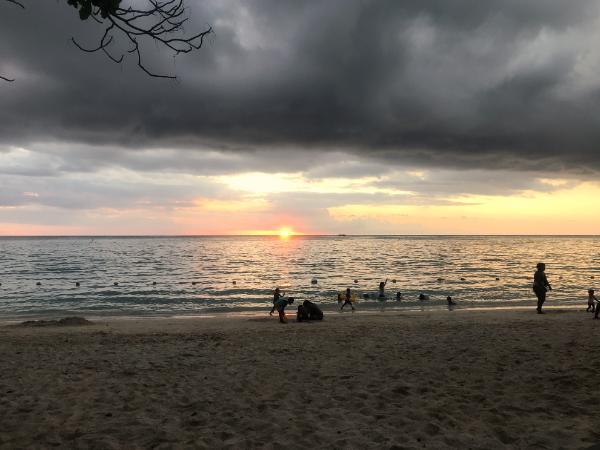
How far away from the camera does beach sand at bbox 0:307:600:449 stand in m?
6.53

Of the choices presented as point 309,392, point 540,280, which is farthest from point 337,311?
point 309,392

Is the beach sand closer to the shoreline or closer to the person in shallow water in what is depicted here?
the person in shallow water

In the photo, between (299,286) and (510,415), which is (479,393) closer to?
(510,415)

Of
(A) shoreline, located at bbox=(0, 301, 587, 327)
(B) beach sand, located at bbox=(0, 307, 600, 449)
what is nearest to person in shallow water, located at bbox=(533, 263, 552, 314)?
(A) shoreline, located at bbox=(0, 301, 587, 327)

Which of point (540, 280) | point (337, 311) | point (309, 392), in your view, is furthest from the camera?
point (337, 311)

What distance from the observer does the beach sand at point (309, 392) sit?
21.4 ft

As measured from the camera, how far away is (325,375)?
10.0 metres

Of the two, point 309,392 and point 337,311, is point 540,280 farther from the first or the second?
point 309,392

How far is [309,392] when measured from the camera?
8.72 metres

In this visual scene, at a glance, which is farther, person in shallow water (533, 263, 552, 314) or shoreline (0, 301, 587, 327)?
shoreline (0, 301, 587, 327)

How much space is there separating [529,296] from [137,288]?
1383 inches

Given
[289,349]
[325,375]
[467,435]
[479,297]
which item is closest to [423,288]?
[479,297]

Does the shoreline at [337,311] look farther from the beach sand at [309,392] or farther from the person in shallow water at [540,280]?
the beach sand at [309,392]

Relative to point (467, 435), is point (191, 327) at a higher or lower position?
lower
